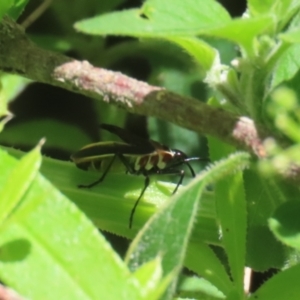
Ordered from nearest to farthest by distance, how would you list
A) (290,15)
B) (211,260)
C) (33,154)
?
(33,154) → (290,15) → (211,260)

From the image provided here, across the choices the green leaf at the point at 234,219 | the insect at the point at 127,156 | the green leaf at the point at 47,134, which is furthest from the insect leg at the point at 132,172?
the green leaf at the point at 47,134

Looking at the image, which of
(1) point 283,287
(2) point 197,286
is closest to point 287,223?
(1) point 283,287

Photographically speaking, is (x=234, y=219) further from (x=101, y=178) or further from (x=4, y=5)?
(x=4, y=5)

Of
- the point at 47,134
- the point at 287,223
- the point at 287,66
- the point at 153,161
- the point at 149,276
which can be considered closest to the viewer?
the point at 149,276

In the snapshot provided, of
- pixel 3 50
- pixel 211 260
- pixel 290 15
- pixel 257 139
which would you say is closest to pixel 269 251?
pixel 211 260

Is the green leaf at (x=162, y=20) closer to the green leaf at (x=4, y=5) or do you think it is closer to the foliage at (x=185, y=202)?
the foliage at (x=185, y=202)

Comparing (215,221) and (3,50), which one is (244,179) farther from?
(3,50)

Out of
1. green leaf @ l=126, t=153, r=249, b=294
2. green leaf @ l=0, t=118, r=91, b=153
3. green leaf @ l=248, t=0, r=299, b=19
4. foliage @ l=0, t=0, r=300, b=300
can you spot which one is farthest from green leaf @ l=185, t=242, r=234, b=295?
green leaf @ l=0, t=118, r=91, b=153
